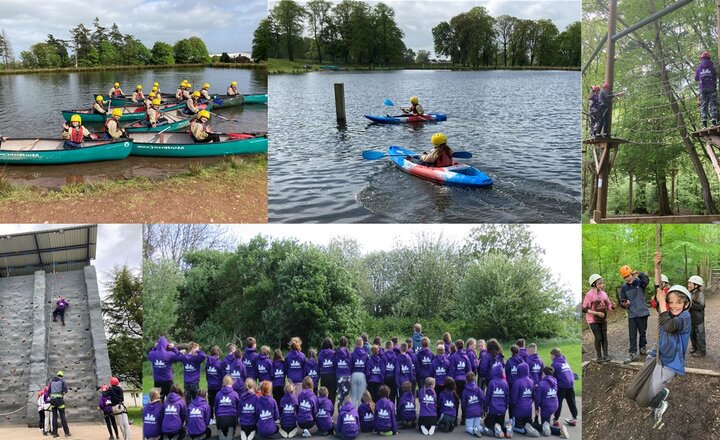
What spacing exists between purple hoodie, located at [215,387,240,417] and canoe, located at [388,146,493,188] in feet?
20.1

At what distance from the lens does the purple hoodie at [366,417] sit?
712 cm

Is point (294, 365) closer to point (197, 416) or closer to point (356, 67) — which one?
point (197, 416)

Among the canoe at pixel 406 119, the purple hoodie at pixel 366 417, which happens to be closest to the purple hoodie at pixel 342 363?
the purple hoodie at pixel 366 417

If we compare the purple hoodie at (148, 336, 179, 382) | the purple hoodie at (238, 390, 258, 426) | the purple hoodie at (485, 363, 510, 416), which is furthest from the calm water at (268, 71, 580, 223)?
the purple hoodie at (238, 390, 258, 426)

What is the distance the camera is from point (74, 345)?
1116 centimetres

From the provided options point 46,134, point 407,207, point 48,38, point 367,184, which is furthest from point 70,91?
point 407,207

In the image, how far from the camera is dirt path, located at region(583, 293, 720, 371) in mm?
7707

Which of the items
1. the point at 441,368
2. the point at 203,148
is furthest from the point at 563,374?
the point at 203,148

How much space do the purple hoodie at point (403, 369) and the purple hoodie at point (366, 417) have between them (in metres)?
0.77

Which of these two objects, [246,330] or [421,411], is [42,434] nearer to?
[246,330]

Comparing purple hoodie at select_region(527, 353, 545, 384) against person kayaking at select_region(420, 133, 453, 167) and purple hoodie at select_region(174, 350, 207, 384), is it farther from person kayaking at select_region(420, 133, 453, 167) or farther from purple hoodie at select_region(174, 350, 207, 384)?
person kayaking at select_region(420, 133, 453, 167)

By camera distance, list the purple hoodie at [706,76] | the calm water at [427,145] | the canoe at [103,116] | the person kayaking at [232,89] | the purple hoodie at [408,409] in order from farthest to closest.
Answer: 1. the person kayaking at [232,89]
2. the canoe at [103,116]
3. the calm water at [427,145]
4. the purple hoodie at [706,76]
5. the purple hoodie at [408,409]

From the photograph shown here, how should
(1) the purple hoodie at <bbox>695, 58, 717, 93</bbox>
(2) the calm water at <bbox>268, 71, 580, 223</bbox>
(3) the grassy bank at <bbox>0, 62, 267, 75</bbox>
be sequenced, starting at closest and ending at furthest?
1. (1) the purple hoodie at <bbox>695, 58, 717, 93</bbox>
2. (2) the calm water at <bbox>268, 71, 580, 223</bbox>
3. (3) the grassy bank at <bbox>0, 62, 267, 75</bbox>

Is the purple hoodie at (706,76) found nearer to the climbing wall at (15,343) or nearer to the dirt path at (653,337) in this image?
the dirt path at (653,337)
